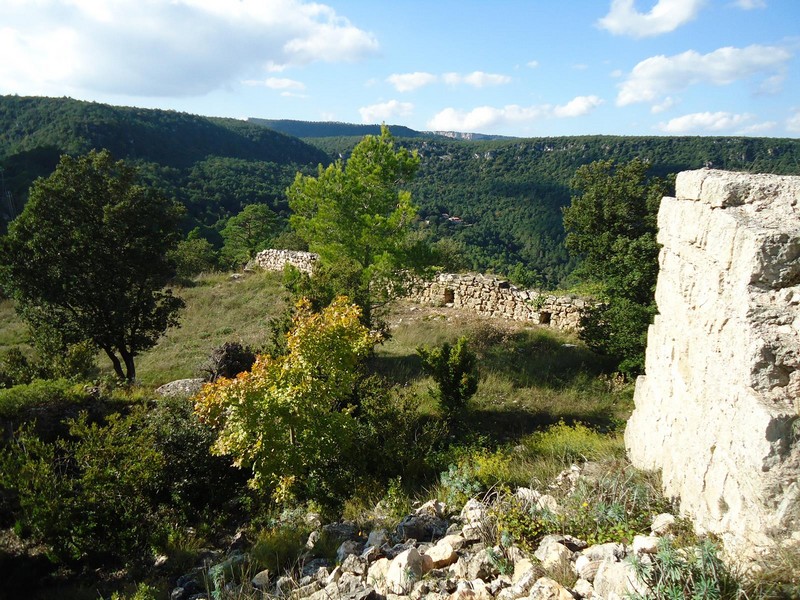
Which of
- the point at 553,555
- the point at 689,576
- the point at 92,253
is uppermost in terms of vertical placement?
the point at 92,253

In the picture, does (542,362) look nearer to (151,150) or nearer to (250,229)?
(250,229)

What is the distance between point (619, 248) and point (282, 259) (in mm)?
14885

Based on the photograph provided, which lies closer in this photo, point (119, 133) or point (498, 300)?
point (498, 300)

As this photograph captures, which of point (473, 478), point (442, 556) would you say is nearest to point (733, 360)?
point (442, 556)

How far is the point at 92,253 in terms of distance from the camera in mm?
9719

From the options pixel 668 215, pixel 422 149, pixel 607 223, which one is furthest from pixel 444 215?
pixel 668 215

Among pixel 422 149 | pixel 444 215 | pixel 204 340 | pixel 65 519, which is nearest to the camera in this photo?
pixel 65 519

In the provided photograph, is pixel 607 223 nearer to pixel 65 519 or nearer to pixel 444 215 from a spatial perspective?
pixel 65 519

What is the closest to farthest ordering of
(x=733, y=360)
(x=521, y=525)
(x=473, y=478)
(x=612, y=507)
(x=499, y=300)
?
(x=733, y=360), (x=612, y=507), (x=521, y=525), (x=473, y=478), (x=499, y=300)

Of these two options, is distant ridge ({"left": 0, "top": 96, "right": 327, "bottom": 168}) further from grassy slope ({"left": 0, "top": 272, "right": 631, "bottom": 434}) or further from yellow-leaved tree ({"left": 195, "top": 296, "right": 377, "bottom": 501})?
yellow-leaved tree ({"left": 195, "top": 296, "right": 377, "bottom": 501})

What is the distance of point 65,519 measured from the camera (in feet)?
15.6

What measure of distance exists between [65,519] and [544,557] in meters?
4.41

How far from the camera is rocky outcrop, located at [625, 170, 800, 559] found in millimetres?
2664

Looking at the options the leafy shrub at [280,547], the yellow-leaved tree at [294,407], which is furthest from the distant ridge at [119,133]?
A: the leafy shrub at [280,547]
